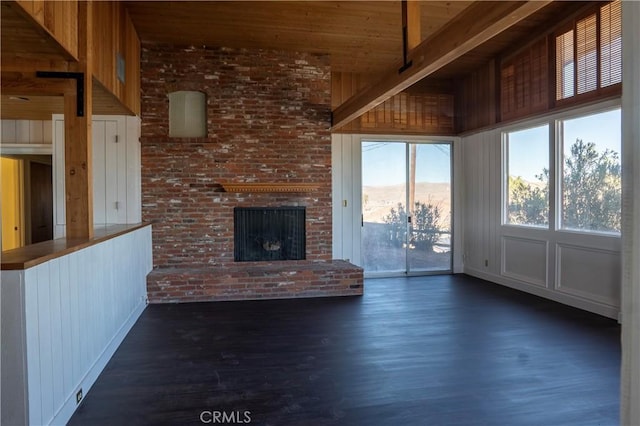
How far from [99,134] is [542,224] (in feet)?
19.8

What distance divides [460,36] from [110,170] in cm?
456

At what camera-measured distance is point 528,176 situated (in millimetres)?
5480

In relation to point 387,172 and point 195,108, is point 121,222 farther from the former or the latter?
point 387,172

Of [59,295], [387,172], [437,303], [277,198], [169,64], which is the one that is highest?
[169,64]

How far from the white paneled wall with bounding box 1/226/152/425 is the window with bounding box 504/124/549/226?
5186 millimetres

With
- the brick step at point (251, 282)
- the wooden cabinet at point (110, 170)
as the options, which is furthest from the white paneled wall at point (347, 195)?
the wooden cabinet at point (110, 170)

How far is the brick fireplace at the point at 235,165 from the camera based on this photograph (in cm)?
528

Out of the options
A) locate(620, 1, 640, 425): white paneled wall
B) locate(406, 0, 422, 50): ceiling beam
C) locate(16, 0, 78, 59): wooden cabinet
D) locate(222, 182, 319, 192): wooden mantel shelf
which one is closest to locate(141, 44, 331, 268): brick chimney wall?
locate(222, 182, 319, 192): wooden mantel shelf

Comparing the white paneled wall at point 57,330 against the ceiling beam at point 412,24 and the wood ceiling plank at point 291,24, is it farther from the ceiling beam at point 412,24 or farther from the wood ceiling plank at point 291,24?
the ceiling beam at point 412,24

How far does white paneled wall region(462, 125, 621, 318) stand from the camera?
4.33 metres

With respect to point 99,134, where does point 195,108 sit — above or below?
above

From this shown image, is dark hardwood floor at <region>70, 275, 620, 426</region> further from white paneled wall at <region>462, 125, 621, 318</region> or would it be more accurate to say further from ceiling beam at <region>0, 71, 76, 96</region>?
ceiling beam at <region>0, 71, 76, 96</region>

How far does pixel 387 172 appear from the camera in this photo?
258 inches

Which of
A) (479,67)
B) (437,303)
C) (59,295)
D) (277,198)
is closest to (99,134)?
(277,198)
